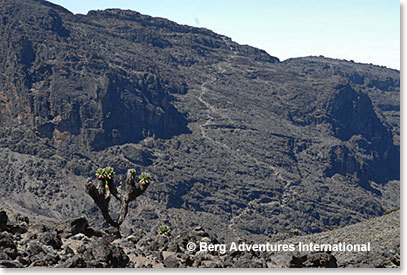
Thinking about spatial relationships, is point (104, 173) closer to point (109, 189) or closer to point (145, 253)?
point (109, 189)

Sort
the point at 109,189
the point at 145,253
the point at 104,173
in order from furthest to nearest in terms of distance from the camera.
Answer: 1. the point at 109,189
2. the point at 104,173
3. the point at 145,253

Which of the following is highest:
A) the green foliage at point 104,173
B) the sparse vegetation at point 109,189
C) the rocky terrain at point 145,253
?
the green foliage at point 104,173

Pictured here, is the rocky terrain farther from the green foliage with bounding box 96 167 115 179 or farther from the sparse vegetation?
the green foliage with bounding box 96 167 115 179

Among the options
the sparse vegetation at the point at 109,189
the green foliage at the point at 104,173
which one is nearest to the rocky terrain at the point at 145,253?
the sparse vegetation at the point at 109,189

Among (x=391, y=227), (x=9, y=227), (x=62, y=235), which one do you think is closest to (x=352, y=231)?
(x=391, y=227)

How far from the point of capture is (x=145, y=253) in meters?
36.2

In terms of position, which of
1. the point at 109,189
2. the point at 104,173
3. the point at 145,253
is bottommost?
the point at 145,253

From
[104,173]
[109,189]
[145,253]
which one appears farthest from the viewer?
[109,189]

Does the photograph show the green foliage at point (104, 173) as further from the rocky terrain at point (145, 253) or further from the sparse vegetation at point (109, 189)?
the rocky terrain at point (145, 253)

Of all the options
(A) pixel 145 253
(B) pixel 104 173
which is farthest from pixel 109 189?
(A) pixel 145 253

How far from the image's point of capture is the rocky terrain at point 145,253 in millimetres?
31141

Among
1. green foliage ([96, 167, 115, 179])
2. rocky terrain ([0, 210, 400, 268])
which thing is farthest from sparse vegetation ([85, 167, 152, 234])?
rocky terrain ([0, 210, 400, 268])

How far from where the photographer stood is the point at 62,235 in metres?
37.8

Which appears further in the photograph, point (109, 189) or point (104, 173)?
point (109, 189)
